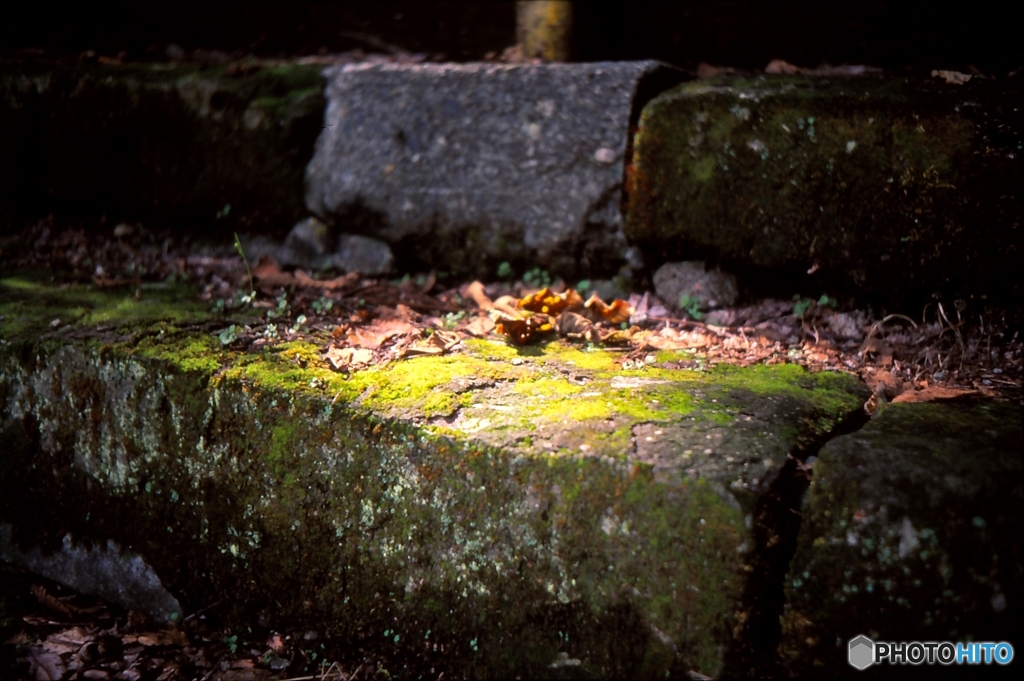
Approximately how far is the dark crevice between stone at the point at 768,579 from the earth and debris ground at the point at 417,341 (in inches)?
18.5

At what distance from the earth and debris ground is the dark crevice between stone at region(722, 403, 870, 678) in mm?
471

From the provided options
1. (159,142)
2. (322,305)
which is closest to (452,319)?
(322,305)

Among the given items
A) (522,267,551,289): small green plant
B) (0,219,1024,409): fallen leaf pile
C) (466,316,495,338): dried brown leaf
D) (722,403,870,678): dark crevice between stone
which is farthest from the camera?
(522,267,551,289): small green plant

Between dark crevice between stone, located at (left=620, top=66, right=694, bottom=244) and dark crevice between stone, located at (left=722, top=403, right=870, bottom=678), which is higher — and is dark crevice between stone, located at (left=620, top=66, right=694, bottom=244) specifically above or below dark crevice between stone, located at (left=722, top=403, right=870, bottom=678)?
above

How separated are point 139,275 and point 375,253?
1.04 m

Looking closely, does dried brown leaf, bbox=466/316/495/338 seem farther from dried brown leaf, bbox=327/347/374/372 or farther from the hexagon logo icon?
the hexagon logo icon

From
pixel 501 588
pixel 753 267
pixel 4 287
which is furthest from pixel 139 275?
pixel 753 267

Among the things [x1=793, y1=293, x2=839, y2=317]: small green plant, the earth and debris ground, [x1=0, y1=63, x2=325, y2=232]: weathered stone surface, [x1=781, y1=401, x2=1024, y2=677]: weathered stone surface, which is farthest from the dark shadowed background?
[x1=781, y1=401, x2=1024, y2=677]: weathered stone surface

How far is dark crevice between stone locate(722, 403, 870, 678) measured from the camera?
126cm

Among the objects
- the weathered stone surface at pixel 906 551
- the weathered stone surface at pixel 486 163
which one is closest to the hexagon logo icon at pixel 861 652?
the weathered stone surface at pixel 906 551

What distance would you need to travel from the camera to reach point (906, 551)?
3.86ft

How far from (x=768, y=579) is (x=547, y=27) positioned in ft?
8.79

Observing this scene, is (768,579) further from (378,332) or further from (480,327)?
(378,332)

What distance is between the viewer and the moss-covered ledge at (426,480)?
4.37ft
